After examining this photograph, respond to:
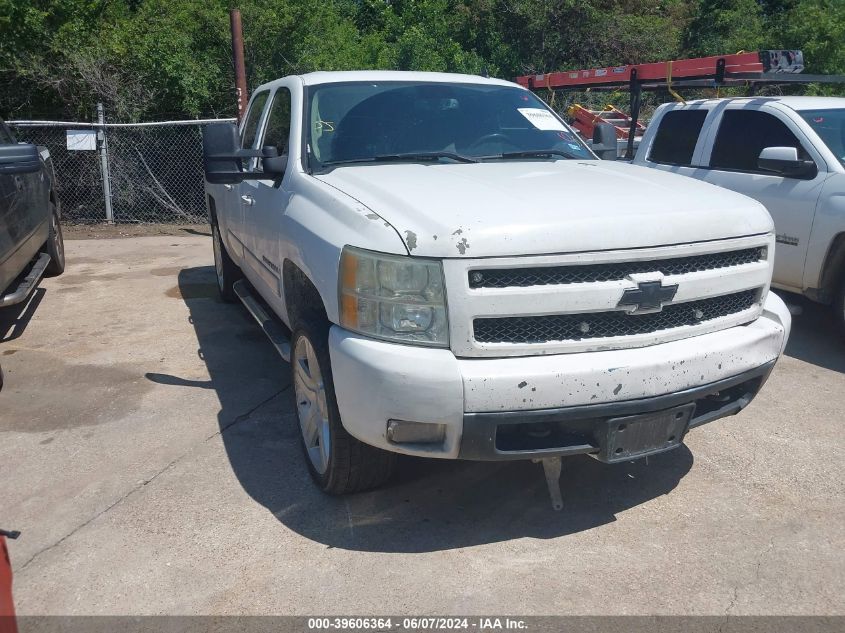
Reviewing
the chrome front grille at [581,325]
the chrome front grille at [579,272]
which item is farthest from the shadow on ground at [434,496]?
the chrome front grille at [579,272]

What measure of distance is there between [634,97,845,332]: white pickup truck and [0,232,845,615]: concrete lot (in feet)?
3.26

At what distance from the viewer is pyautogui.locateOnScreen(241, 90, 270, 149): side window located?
572 centimetres

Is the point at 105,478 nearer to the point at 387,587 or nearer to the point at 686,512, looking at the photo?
the point at 387,587

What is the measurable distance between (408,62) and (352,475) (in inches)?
586

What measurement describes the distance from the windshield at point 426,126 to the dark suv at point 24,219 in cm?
233

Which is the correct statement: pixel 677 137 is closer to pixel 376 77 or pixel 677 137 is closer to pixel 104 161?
pixel 376 77

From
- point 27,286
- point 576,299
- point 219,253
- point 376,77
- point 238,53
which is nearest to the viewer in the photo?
point 576,299

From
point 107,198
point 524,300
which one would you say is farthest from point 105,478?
point 107,198

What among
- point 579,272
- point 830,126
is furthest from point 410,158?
point 830,126

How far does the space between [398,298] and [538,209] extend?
0.68m

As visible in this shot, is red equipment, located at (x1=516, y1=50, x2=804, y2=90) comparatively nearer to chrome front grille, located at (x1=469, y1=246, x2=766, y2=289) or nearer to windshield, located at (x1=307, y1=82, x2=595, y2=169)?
windshield, located at (x1=307, y1=82, x2=595, y2=169)

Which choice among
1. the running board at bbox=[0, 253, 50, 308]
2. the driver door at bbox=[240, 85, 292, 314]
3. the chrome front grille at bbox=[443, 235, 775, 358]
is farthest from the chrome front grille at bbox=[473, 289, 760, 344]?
the running board at bbox=[0, 253, 50, 308]

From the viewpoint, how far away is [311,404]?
12.6 ft

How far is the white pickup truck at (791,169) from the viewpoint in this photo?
5.89m
